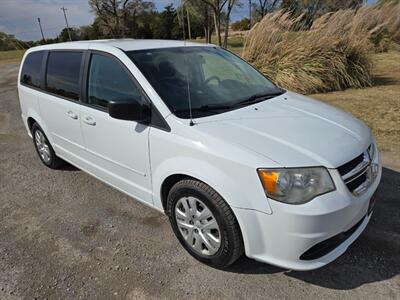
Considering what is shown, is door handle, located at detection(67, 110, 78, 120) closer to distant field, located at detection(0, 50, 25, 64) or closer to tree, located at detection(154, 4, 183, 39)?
distant field, located at detection(0, 50, 25, 64)

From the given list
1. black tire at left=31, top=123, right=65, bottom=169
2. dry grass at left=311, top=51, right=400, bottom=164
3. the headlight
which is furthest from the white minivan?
dry grass at left=311, top=51, right=400, bottom=164

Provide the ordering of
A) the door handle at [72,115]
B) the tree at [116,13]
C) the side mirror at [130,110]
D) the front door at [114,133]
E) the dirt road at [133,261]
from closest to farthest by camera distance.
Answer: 1. the dirt road at [133,261]
2. the side mirror at [130,110]
3. the front door at [114,133]
4. the door handle at [72,115]
5. the tree at [116,13]

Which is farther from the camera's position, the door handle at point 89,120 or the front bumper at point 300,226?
the door handle at point 89,120

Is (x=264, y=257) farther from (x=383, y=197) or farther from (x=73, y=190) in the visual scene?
(x=73, y=190)

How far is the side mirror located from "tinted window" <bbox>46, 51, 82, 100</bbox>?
43.0 inches

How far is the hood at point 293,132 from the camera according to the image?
216 cm

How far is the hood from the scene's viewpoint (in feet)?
7.08

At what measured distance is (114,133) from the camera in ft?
9.79

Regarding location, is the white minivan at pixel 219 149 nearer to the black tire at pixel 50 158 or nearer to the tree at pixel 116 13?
the black tire at pixel 50 158

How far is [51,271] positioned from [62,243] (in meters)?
0.39

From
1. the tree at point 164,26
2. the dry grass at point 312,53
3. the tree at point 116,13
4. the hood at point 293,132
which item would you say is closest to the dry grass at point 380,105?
the dry grass at point 312,53

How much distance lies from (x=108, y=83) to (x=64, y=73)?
3.05ft

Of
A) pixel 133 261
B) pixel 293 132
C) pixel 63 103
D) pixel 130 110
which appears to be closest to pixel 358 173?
pixel 293 132

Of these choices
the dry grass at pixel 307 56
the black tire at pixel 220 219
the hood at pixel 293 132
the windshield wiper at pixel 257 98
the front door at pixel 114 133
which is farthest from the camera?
the dry grass at pixel 307 56
